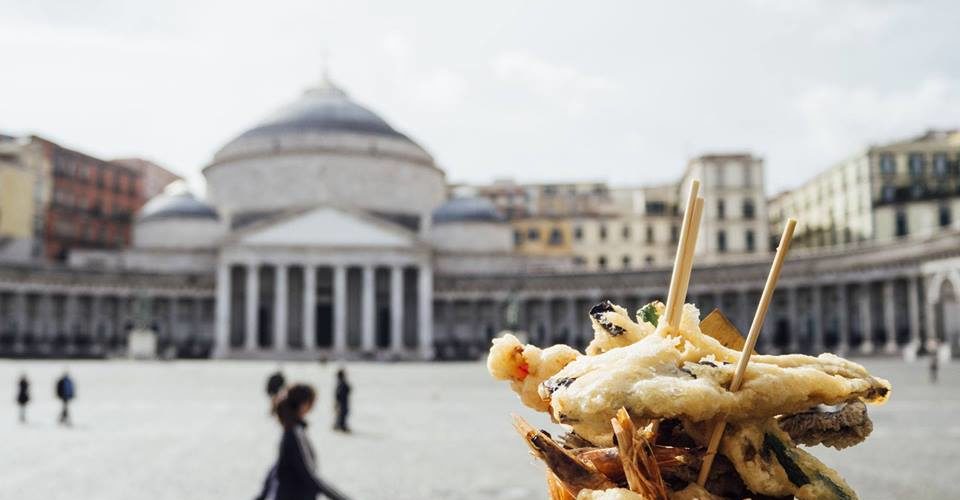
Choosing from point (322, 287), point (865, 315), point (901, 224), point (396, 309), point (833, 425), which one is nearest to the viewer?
point (833, 425)

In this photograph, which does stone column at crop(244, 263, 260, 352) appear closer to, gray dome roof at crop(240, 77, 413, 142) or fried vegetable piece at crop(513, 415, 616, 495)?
gray dome roof at crop(240, 77, 413, 142)

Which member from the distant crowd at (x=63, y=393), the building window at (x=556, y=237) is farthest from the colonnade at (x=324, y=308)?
the distant crowd at (x=63, y=393)

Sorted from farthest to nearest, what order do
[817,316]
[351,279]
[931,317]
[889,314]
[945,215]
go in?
[351,279] < [945,215] < [817,316] < [889,314] < [931,317]

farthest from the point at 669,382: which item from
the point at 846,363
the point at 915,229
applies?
the point at 915,229

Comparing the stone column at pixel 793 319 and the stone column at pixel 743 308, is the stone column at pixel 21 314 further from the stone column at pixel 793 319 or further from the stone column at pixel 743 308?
the stone column at pixel 793 319

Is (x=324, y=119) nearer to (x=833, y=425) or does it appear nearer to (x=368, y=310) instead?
(x=368, y=310)

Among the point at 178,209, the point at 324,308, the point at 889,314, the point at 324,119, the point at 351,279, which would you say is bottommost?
the point at 889,314

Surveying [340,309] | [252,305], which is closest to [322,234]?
[340,309]
